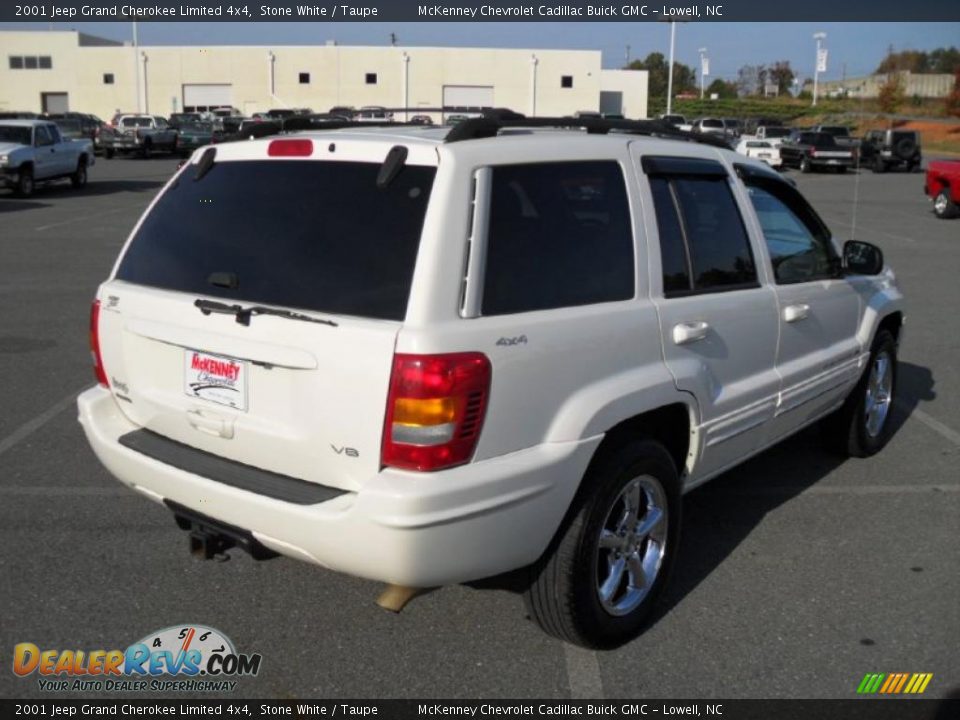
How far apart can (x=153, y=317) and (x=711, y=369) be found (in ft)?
7.32

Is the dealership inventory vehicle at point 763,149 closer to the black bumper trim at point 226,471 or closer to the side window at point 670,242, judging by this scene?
the side window at point 670,242

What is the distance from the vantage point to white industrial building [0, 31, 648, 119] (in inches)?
2729

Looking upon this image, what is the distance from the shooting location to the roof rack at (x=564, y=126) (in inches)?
130

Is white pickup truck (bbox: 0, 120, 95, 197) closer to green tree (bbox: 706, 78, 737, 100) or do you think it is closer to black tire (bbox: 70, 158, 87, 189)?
black tire (bbox: 70, 158, 87, 189)

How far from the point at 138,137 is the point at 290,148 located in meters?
41.0

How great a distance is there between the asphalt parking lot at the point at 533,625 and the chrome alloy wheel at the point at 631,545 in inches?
7.3

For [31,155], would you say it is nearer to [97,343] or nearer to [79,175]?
[79,175]

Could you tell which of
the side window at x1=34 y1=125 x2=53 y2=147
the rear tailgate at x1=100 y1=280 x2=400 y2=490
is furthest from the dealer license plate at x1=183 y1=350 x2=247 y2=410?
the side window at x1=34 y1=125 x2=53 y2=147

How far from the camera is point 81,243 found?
15414 millimetres

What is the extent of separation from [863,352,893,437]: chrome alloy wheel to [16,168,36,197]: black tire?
21692 millimetres

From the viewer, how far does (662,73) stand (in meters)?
123

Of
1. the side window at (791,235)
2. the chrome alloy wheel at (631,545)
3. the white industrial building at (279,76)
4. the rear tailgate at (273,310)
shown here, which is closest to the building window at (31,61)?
the white industrial building at (279,76)

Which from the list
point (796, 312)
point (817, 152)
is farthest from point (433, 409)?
point (817, 152)
